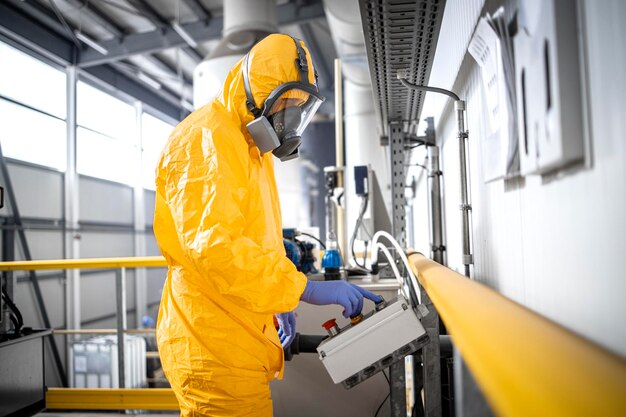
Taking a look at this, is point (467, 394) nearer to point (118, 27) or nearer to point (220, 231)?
point (220, 231)

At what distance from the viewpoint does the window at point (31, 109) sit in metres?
4.65

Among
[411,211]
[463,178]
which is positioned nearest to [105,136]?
[411,211]

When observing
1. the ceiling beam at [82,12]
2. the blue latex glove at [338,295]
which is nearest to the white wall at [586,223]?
the blue latex glove at [338,295]

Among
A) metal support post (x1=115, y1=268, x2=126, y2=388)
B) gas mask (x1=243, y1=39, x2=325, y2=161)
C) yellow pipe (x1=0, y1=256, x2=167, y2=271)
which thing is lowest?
metal support post (x1=115, y1=268, x2=126, y2=388)

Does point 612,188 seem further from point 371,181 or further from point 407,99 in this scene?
point 371,181

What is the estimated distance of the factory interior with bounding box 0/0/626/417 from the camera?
47 cm

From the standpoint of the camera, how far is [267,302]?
1028 mm

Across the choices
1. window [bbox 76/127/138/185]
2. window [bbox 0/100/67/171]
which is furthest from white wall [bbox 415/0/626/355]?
window [bbox 76/127/138/185]

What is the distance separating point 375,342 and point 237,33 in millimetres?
3279

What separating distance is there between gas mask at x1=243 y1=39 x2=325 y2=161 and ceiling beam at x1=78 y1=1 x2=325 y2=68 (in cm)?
382

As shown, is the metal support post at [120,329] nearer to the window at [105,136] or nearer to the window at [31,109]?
the window at [31,109]

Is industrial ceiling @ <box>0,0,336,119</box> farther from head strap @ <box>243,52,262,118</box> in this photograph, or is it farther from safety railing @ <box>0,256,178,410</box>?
head strap @ <box>243,52,262,118</box>

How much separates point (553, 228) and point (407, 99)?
1059mm

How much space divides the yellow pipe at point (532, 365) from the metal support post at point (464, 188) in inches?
27.1
